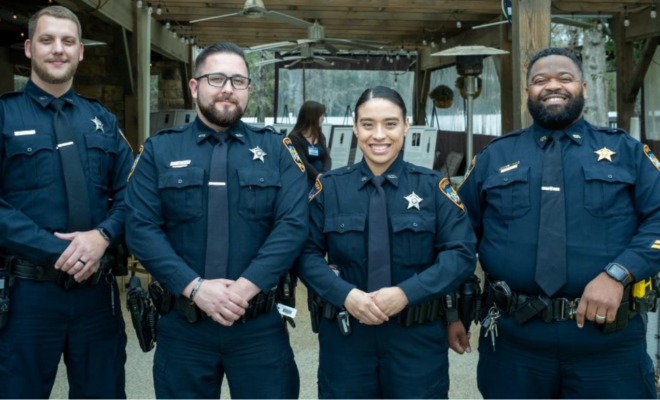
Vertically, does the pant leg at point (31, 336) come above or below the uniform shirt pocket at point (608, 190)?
below

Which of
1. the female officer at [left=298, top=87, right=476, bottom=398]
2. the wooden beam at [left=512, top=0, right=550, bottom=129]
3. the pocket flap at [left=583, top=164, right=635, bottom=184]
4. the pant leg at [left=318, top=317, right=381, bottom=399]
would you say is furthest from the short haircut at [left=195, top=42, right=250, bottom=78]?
the wooden beam at [left=512, top=0, right=550, bottom=129]

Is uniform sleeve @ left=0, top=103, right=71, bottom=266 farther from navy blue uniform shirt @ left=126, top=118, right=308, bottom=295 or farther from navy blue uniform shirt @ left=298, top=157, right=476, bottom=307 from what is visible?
navy blue uniform shirt @ left=298, top=157, right=476, bottom=307

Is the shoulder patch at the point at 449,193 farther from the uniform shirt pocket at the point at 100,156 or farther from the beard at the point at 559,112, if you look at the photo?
the uniform shirt pocket at the point at 100,156

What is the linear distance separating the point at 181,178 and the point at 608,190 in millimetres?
1482

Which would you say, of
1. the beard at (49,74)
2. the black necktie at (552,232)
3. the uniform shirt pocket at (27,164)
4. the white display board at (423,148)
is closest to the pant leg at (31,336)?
the uniform shirt pocket at (27,164)

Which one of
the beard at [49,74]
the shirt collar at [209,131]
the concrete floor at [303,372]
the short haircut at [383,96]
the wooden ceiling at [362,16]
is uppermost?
the wooden ceiling at [362,16]

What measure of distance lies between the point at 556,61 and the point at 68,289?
1.97 meters

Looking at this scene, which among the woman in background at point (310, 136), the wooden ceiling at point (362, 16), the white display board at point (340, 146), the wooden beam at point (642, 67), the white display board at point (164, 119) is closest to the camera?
the woman in background at point (310, 136)

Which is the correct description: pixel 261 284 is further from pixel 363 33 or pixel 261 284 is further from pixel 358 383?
pixel 363 33

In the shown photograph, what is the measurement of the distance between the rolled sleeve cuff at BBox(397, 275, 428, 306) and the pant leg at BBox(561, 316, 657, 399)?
0.51 m

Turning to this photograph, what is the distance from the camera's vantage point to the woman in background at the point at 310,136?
6094 mm

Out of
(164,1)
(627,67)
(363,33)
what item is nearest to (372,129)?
(164,1)

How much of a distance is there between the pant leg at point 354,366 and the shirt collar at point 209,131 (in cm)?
77

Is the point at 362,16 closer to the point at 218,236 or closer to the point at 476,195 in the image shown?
the point at 476,195
